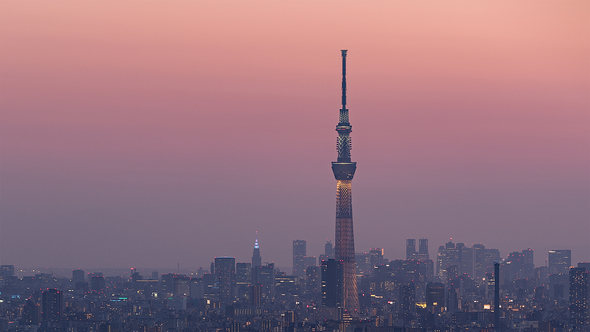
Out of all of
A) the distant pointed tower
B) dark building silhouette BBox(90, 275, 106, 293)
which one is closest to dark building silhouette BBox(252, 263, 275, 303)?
dark building silhouette BBox(90, 275, 106, 293)

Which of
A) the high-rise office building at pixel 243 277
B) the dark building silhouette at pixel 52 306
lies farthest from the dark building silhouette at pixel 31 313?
the high-rise office building at pixel 243 277

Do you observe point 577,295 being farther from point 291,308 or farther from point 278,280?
point 278,280

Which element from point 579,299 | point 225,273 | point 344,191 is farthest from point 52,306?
point 579,299

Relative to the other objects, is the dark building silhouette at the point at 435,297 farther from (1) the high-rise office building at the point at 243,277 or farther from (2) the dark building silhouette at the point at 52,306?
(2) the dark building silhouette at the point at 52,306

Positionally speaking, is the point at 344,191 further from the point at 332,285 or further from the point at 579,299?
the point at 579,299

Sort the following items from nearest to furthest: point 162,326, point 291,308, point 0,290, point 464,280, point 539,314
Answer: point 162,326
point 539,314
point 291,308
point 0,290
point 464,280

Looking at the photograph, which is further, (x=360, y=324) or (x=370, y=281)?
(x=370, y=281)

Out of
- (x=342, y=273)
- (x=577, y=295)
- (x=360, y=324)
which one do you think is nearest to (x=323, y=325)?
(x=360, y=324)
